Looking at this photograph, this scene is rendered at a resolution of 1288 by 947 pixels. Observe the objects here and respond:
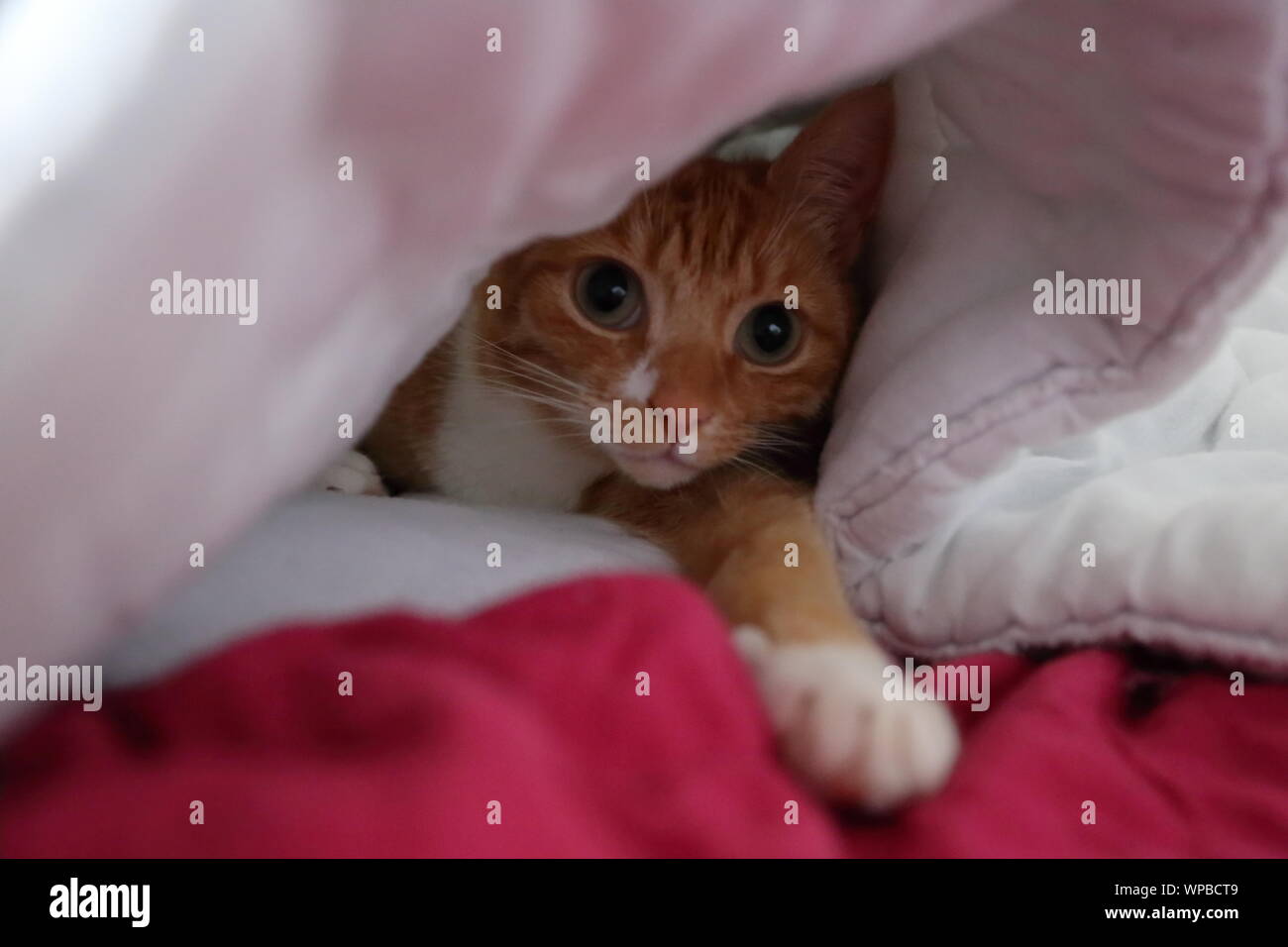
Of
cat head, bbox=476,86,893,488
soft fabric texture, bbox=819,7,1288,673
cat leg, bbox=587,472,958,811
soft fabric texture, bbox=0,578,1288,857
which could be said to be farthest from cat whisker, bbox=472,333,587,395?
soft fabric texture, bbox=0,578,1288,857

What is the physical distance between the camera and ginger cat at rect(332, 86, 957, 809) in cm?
107

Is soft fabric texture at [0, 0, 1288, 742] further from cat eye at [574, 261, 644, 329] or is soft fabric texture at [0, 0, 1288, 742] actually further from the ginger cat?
cat eye at [574, 261, 644, 329]

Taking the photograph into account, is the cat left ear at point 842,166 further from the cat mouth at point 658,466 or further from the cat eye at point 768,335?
the cat mouth at point 658,466

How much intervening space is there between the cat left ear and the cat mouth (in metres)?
0.41

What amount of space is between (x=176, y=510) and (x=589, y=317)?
652 millimetres

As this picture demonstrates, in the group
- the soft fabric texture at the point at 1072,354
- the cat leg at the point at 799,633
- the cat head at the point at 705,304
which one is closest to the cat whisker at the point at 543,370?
the cat head at the point at 705,304

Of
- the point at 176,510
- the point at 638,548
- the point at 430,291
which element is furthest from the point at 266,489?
the point at 638,548

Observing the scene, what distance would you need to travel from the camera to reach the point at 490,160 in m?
0.59

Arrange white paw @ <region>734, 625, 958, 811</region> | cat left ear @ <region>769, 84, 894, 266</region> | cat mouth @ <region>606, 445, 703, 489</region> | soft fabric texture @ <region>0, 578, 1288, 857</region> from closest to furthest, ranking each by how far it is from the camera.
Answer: soft fabric texture @ <region>0, 578, 1288, 857</region> → white paw @ <region>734, 625, 958, 811</region> → cat mouth @ <region>606, 445, 703, 489</region> → cat left ear @ <region>769, 84, 894, 266</region>

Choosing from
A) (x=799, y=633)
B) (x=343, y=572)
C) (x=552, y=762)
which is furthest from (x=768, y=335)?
(x=552, y=762)

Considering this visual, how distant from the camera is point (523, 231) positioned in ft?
2.26

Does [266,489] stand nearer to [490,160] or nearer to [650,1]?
[490,160]

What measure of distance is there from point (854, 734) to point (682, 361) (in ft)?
1.80

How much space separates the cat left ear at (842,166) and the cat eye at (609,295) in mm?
259
